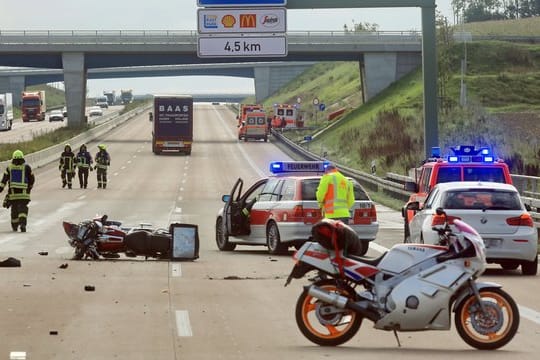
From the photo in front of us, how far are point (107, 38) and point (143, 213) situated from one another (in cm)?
5310

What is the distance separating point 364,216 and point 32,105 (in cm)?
11940

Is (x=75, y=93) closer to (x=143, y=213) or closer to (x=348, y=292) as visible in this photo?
(x=143, y=213)

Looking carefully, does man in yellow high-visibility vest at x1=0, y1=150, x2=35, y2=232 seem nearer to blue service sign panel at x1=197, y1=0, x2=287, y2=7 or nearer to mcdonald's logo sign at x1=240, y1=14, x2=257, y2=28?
blue service sign panel at x1=197, y1=0, x2=287, y2=7

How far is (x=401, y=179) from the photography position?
43.7 m

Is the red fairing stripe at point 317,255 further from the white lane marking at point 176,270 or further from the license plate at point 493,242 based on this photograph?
the license plate at point 493,242

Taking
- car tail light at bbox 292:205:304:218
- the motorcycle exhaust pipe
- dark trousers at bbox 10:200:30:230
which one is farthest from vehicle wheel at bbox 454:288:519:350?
dark trousers at bbox 10:200:30:230

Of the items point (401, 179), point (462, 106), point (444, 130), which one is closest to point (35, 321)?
point (401, 179)

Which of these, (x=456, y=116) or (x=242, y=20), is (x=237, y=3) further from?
(x=456, y=116)

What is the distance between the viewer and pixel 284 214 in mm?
22703

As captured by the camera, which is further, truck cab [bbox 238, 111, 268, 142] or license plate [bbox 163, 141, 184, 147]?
truck cab [bbox 238, 111, 268, 142]

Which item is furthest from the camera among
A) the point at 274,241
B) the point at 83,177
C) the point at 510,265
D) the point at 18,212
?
the point at 83,177

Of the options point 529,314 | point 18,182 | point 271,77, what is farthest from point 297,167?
point 271,77

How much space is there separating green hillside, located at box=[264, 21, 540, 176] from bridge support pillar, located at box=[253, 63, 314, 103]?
39492 mm

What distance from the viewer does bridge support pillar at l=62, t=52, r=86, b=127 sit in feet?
300
